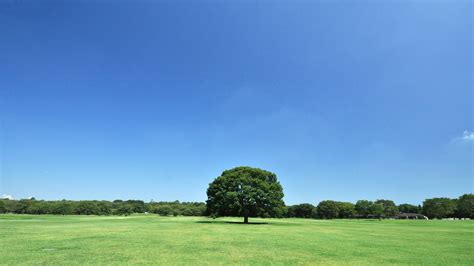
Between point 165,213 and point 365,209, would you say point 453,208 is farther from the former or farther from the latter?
point 165,213

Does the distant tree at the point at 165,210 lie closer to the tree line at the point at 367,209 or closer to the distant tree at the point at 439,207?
the tree line at the point at 367,209

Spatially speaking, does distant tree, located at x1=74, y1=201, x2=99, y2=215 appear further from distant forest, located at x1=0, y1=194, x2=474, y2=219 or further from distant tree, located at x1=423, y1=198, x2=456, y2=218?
distant tree, located at x1=423, y1=198, x2=456, y2=218

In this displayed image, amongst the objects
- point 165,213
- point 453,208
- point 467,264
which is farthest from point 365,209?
point 467,264

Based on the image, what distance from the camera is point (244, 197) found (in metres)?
63.2

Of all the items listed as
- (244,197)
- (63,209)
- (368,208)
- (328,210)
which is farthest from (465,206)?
(63,209)

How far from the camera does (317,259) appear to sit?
719 inches

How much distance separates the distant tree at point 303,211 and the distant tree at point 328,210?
18.5 ft

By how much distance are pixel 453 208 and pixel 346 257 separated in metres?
184

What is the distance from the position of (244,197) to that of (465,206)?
147035 millimetres

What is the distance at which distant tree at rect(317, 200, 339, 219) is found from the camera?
165 meters

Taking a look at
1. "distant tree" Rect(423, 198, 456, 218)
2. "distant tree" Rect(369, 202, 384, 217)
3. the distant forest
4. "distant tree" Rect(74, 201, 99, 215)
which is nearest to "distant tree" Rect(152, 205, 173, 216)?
the distant forest

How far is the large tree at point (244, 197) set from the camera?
62731 mm

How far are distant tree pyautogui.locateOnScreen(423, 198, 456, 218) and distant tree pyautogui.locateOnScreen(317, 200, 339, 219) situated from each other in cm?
5665

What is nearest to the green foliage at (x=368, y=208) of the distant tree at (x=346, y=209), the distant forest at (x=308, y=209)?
the distant forest at (x=308, y=209)
